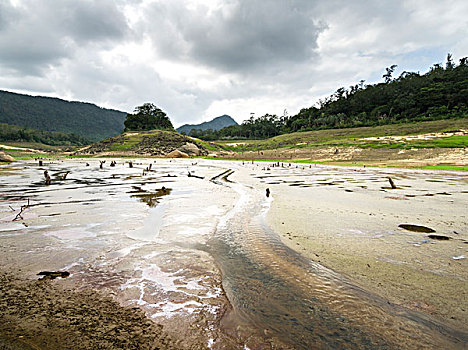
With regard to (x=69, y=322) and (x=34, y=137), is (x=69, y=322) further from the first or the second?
(x=34, y=137)

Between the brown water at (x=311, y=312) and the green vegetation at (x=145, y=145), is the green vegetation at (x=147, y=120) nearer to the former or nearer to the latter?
the green vegetation at (x=145, y=145)

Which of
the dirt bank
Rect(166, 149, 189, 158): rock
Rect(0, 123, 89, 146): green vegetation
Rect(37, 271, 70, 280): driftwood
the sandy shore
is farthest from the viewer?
Rect(0, 123, 89, 146): green vegetation

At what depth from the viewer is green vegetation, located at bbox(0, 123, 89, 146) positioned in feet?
358

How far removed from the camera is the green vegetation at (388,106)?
7775 cm

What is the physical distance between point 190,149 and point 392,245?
2810 inches

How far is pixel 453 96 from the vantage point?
78.4m

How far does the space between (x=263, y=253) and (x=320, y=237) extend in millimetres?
1709

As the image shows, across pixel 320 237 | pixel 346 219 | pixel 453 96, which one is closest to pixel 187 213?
pixel 320 237

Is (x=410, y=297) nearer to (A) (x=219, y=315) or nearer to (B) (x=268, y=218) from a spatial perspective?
A: (A) (x=219, y=315)

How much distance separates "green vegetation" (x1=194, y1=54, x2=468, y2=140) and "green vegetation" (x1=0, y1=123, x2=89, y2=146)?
232 feet

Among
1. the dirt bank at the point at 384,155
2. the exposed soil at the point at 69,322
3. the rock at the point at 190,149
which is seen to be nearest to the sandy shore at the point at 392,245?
the exposed soil at the point at 69,322

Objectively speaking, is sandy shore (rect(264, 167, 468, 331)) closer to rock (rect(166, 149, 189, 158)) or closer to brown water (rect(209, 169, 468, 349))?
brown water (rect(209, 169, 468, 349))

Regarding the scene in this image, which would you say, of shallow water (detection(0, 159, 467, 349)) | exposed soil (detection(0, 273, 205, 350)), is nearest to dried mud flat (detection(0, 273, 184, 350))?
exposed soil (detection(0, 273, 205, 350))

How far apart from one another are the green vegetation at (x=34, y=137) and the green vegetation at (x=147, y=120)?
3725cm
